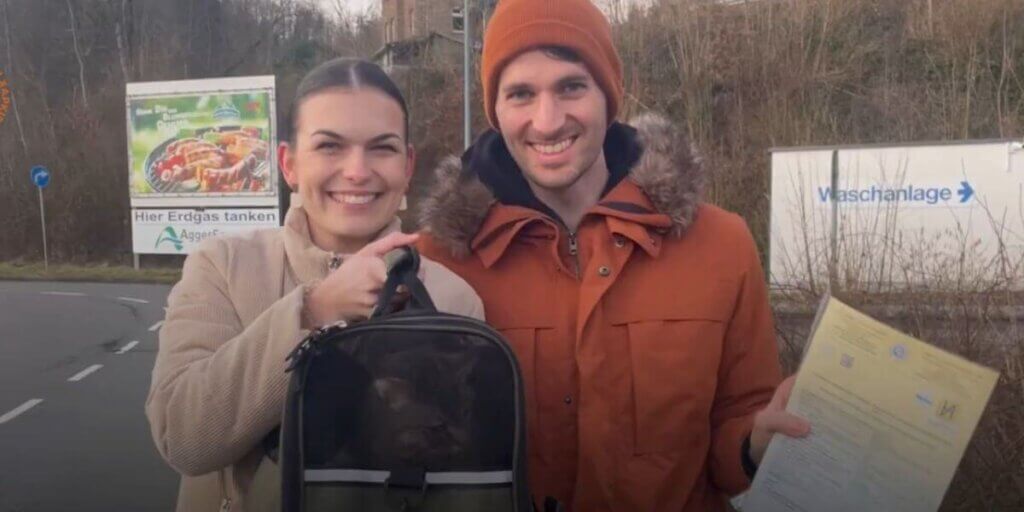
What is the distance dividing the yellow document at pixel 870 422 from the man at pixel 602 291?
95mm

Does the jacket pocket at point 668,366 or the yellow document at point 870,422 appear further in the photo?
the jacket pocket at point 668,366

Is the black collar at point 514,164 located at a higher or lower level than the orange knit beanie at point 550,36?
lower

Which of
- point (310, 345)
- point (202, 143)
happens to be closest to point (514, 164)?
point (310, 345)

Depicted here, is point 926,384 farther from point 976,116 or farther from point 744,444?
point 976,116

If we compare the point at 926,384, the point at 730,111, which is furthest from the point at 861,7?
the point at 926,384

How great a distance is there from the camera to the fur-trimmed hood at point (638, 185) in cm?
217

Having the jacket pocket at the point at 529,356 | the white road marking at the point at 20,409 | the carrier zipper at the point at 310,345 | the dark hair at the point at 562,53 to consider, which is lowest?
the white road marking at the point at 20,409

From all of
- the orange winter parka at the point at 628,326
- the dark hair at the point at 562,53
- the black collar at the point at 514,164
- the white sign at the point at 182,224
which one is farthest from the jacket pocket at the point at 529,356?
the white sign at the point at 182,224

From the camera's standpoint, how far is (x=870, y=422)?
6.23ft

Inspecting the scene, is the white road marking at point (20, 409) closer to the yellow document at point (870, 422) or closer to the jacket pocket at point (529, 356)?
the jacket pocket at point (529, 356)

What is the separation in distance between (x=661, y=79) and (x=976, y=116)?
7869mm

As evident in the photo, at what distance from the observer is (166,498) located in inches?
211

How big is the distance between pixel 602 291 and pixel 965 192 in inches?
456

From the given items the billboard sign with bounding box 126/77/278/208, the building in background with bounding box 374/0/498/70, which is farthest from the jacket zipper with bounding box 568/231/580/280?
the building in background with bounding box 374/0/498/70
